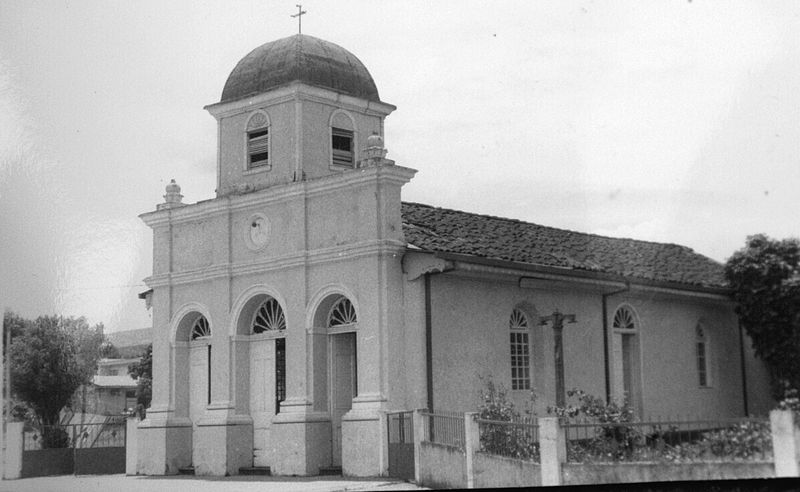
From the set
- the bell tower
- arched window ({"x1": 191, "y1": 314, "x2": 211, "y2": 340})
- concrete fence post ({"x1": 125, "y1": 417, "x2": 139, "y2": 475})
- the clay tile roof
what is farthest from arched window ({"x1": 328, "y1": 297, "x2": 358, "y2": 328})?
concrete fence post ({"x1": 125, "y1": 417, "x2": 139, "y2": 475})

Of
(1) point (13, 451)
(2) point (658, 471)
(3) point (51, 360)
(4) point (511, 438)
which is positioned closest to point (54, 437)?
(1) point (13, 451)

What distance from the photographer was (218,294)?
14086 millimetres

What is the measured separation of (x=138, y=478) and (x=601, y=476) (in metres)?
6.05


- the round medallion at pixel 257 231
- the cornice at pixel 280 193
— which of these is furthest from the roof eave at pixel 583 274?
the round medallion at pixel 257 231

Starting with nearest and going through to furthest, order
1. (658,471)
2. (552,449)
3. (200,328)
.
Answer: (658,471)
(552,449)
(200,328)

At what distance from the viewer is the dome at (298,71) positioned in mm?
12464

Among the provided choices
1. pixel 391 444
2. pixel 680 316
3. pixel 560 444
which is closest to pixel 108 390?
pixel 391 444

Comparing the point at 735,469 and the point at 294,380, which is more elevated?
the point at 294,380

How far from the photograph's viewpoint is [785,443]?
27.8ft

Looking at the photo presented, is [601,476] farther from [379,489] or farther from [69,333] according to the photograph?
[69,333]

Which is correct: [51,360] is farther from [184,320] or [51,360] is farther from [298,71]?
[298,71]

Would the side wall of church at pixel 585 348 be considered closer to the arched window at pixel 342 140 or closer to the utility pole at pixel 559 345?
the utility pole at pixel 559 345

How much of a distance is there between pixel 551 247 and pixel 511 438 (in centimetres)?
190

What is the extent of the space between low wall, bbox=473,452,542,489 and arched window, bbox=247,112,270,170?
5.11 meters
